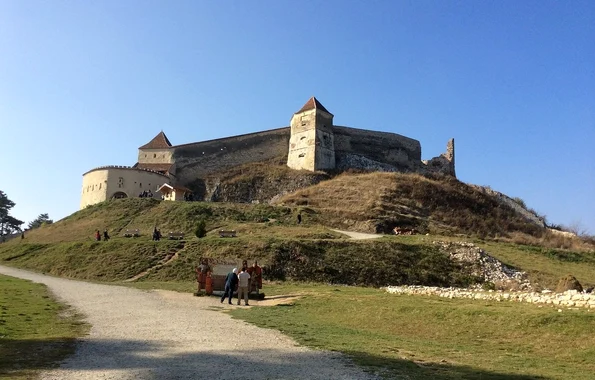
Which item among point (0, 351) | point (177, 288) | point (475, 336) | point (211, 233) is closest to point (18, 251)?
point (211, 233)

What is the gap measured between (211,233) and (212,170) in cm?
2554

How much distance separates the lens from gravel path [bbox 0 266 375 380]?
678cm

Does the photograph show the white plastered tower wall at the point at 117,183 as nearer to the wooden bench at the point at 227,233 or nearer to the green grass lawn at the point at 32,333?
the wooden bench at the point at 227,233

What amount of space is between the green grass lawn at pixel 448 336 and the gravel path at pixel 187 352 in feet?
Result: 2.15

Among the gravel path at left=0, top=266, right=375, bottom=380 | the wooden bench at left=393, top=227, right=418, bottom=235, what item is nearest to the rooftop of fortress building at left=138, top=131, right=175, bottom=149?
the wooden bench at left=393, top=227, right=418, bottom=235

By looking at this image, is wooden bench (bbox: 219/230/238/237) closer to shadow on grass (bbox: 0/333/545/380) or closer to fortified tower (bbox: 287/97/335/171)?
shadow on grass (bbox: 0/333/545/380)

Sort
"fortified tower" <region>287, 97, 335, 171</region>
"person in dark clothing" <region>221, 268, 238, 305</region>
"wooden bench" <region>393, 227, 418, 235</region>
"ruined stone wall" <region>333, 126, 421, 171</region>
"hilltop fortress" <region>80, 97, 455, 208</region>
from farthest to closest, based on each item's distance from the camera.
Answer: "ruined stone wall" <region>333, 126, 421, 171</region> → "fortified tower" <region>287, 97, 335, 171</region> → "hilltop fortress" <region>80, 97, 455, 208</region> → "wooden bench" <region>393, 227, 418, 235</region> → "person in dark clothing" <region>221, 268, 238, 305</region>

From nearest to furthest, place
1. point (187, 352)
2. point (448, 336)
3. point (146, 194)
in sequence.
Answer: point (187, 352)
point (448, 336)
point (146, 194)

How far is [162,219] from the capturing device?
3984 centimetres

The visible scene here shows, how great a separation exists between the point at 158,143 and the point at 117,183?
10.5 m

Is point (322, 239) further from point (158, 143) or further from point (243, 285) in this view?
point (158, 143)

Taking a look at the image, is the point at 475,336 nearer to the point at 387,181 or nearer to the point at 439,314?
the point at 439,314

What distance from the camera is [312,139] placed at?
60.1 meters

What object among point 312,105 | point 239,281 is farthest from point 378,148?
point 239,281
